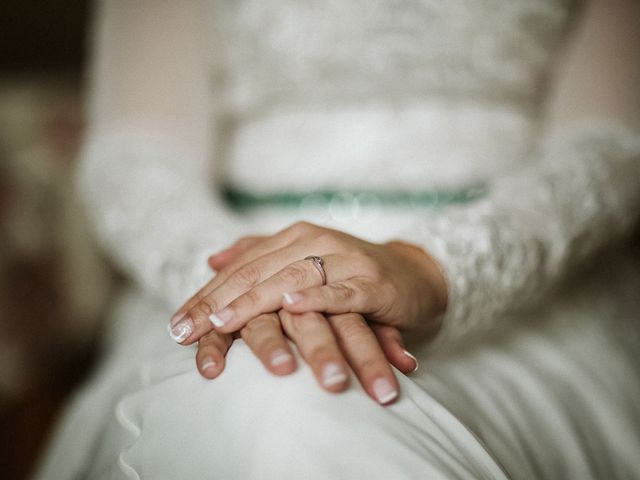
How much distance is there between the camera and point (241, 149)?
0.91 m

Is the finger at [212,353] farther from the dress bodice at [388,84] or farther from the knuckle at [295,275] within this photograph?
the dress bodice at [388,84]

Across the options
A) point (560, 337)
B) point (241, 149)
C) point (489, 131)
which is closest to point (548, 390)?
point (560, 337)

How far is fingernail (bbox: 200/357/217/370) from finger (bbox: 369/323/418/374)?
15 centimetres

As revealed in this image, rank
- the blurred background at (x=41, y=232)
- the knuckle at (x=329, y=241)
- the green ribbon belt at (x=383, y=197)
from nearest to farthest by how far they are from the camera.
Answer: the knuckle at (x=329, y=241)
the green ribbon belt at (x=383, y=197)
the blurred background at (x=41, y=232)

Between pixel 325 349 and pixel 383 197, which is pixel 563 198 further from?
pixel 325 349

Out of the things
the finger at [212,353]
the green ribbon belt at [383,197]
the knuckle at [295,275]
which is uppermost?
the knuckle at [295,275]

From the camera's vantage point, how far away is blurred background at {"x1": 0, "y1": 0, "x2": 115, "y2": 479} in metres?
1.45

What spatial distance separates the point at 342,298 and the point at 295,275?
0.05 metres

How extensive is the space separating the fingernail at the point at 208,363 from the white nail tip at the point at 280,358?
0.18 feet

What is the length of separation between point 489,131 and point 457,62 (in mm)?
119

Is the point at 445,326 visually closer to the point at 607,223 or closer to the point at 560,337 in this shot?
the point at 560,337

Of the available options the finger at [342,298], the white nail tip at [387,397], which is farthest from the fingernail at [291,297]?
the white nail tip at [387,397]

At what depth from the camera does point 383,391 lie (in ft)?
1.39

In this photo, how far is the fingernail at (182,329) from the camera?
489 mm
